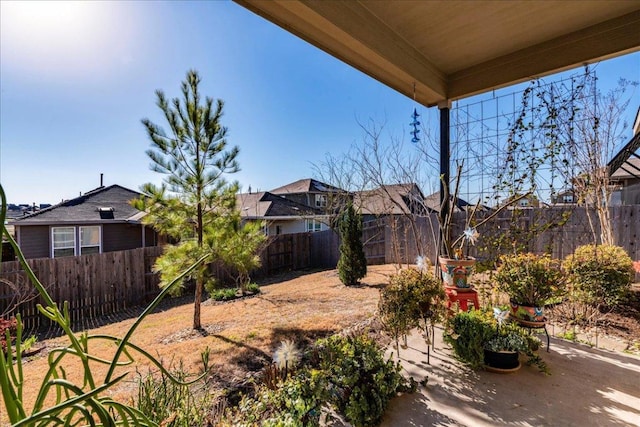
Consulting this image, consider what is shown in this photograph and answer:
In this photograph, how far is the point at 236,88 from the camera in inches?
158

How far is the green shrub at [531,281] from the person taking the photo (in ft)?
8.16

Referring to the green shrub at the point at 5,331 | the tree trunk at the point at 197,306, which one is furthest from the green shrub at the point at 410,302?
the tree trunk at the point at 197,306

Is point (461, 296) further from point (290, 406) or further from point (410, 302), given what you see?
point (290, 406)

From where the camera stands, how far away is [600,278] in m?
3.19

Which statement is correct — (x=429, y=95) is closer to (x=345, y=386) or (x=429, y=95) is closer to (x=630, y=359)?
(x=345, y=386)

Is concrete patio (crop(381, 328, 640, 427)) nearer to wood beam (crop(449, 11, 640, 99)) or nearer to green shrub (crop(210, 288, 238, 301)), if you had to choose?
wood beam (crop(449, 11, 640, 99))

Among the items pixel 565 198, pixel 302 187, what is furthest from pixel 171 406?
pixel 302 187

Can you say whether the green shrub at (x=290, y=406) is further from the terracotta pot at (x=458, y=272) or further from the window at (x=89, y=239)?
the window at (x=89, y=239)

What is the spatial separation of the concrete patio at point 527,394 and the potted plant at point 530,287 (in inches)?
14.4

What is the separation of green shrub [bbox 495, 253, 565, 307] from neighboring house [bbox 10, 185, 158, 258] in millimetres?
8195

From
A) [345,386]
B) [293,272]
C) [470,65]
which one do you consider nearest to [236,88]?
[470,65]

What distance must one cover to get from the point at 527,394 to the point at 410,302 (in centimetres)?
88

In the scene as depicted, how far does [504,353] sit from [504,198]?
1.62 meters

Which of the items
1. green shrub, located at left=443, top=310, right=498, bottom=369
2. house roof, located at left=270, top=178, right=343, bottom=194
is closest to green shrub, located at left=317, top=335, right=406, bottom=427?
green shrub, located at left=443, top=310, right=498, bottom=369
